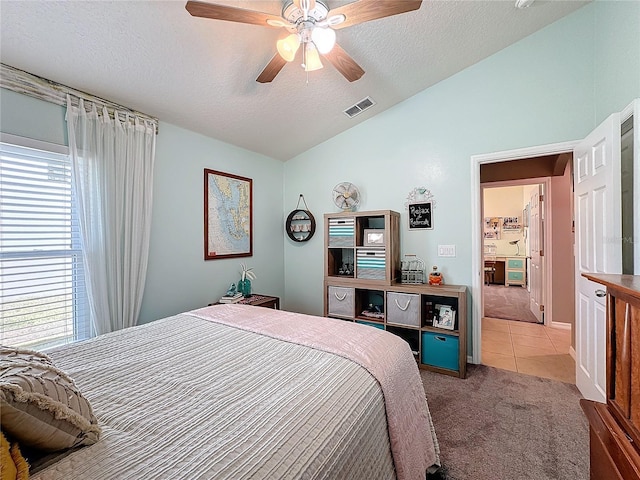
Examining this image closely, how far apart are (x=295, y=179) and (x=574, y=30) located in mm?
3120

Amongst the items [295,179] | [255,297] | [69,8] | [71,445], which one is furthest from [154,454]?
[295,179]

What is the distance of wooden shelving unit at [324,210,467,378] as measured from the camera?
270cm

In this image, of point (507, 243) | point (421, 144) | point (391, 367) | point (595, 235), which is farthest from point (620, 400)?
point (507, 243)

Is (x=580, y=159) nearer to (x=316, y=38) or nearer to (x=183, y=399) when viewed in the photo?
(x=316, y=38)

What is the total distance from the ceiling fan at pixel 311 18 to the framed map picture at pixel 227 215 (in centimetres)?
154

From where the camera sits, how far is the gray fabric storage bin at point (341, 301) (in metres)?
3.17

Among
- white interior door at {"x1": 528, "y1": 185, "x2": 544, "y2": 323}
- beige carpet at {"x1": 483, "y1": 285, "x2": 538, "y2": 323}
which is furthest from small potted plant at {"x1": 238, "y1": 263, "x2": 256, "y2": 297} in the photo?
white interior door at {"x1": 528, "y1": 185, "x2": 544, "y2": 323}

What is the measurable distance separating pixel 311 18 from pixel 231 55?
76cm

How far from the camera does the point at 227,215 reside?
327 centimetres

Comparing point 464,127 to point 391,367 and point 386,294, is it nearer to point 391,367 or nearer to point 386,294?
point 386,294

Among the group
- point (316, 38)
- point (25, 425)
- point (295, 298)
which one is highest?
point (316, 38)

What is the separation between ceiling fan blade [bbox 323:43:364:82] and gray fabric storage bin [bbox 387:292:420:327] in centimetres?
201

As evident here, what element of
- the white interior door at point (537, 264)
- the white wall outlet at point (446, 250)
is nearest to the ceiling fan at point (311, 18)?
the white wall outlet at point (446, 250)

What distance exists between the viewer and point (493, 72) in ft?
9.28
